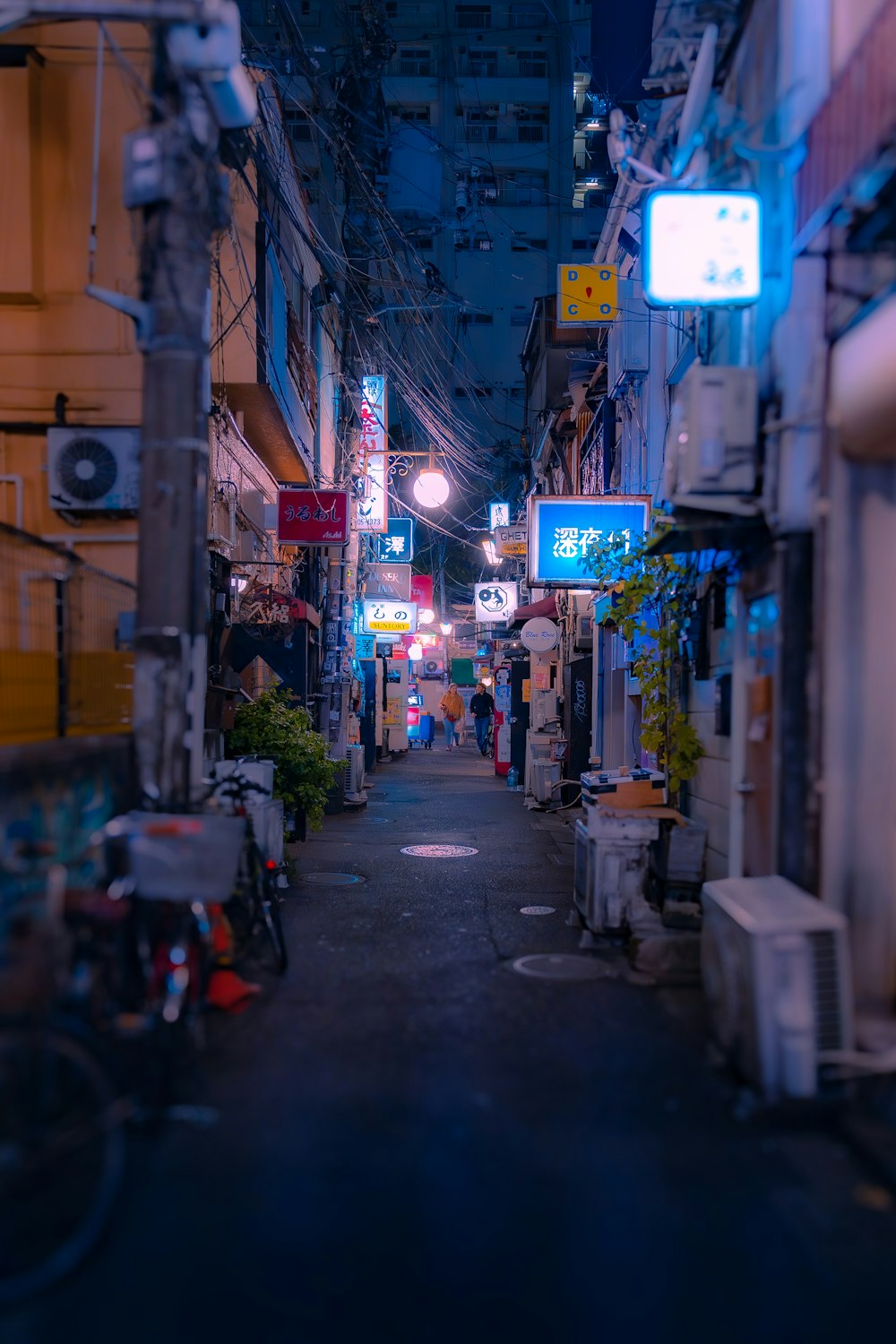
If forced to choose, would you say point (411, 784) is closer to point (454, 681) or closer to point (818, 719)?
point (818, 719)

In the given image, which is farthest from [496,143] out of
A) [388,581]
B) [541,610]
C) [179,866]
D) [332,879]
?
[179,866]

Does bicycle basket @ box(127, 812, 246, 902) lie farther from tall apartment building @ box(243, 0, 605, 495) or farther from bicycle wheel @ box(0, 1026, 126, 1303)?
tall apartment building @ box(243, 0, 605, 495)

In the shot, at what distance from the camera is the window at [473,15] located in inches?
2036

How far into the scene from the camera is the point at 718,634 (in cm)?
869

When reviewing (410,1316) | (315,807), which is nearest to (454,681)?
(315,807)

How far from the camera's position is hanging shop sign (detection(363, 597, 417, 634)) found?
2331 centimetres

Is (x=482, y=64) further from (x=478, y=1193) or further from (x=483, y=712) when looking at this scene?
(x=478, y=1193)

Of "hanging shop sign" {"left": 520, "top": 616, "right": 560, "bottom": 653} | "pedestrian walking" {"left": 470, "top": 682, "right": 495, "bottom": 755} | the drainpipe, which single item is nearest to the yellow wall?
the drainpipe

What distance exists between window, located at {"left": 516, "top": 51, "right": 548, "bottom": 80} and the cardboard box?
54.1 m

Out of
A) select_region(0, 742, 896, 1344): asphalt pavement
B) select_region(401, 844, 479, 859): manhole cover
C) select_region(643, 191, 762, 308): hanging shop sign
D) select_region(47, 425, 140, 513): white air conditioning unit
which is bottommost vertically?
select_region(401, 844, 479, 859): manhole cover

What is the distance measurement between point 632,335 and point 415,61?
158 feet

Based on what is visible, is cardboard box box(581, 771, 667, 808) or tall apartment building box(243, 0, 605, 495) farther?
tall apartment building box(243, 0, 605, 495)

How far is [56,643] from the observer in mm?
6770

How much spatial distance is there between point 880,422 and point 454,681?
1989 inches
